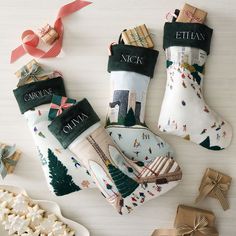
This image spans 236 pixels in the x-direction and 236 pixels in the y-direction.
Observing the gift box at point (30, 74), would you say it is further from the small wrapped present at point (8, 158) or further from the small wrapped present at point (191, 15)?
the small wrapped present at point (191, 15)

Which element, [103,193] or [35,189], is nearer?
[103,193]

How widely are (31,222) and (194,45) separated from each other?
30.5 inches

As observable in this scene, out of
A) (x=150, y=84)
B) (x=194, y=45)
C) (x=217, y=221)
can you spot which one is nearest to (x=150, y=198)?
(x=217, y=221)

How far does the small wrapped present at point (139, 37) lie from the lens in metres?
1.33

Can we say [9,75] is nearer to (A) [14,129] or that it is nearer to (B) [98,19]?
(A) [14,129]

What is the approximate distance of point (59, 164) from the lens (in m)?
1.31

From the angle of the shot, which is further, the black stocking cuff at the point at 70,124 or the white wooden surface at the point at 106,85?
the white wooden surface at the point at 106,85

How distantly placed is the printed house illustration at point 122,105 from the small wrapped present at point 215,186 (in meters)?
0.29

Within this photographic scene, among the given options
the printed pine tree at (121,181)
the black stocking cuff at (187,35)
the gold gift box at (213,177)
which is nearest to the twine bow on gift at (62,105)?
the printed pine tree at (121,181)

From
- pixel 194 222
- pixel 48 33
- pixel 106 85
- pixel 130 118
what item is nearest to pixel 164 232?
pixel 194 222

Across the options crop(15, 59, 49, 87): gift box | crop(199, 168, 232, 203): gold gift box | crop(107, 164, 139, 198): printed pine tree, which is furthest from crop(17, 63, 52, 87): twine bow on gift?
crop(199, 168, 232, 203): gold gift box

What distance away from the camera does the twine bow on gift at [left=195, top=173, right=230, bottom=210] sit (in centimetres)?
132

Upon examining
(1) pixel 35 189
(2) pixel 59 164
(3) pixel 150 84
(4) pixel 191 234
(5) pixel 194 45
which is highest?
(5) pixel 194 45

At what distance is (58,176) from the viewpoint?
4.32ft
